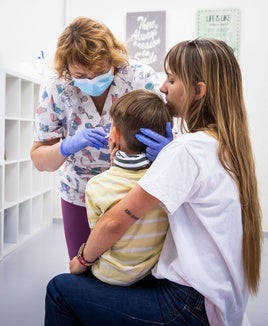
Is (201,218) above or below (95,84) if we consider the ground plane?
below

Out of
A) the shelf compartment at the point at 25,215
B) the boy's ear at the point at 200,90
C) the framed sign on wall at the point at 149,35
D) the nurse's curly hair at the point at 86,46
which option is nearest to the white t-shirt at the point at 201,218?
the boy's ear at the point at 200,90

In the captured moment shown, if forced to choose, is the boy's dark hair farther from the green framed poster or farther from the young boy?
the green framed poster

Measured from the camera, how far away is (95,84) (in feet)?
4.67

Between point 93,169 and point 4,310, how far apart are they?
35.3 inches

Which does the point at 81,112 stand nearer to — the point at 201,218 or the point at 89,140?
the point at 89,140

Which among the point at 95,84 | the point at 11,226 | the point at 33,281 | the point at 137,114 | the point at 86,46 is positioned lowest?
the point at 33,281

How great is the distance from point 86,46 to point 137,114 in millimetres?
479

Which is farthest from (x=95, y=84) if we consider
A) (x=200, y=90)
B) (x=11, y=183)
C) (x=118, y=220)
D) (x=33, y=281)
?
(x=11, y=183)

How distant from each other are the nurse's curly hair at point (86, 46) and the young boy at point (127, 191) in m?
0.41

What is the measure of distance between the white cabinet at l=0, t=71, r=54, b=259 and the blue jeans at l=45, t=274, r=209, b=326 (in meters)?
1.84

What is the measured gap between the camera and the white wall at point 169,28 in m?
3.19

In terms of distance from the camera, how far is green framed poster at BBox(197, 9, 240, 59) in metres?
3.19

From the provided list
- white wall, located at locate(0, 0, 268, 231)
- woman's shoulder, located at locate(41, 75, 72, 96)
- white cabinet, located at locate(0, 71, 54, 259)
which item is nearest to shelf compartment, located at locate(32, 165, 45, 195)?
white cabinet, located at locate(0, 71, 54, 259)

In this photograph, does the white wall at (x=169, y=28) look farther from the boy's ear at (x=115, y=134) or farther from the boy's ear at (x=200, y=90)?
the boy's ear at (x=200, y=90)
